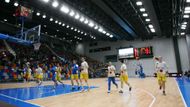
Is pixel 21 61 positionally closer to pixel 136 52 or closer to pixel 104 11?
pixel 104 11

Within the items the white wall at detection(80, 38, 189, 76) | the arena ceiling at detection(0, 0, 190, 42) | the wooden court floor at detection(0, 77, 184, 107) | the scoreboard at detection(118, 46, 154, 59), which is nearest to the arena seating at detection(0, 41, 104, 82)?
the arena ceiling at detection(0, 0, 190, 42)

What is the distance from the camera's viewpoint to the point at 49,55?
28391mm

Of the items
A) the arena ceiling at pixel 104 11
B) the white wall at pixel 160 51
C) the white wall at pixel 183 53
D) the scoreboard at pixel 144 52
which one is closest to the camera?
the arena ceiling at pixel 104 11

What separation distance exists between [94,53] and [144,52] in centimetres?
1115

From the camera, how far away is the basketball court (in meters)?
7.39

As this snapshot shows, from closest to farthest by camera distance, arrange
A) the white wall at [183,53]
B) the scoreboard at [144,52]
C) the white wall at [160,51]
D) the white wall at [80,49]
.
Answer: the white wall at [183,53], the white wall at [160,51], the scoreboard at [144,52], the white wall at [80,49]

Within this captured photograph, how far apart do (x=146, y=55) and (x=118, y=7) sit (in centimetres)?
1721

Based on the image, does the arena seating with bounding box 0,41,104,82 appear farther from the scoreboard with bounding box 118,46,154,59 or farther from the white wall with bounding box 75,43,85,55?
the white wall with bounding box 75,43,85,55

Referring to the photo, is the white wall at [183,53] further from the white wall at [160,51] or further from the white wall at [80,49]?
the white wall at [80,49]

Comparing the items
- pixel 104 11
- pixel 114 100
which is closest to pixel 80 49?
pixel 104 11

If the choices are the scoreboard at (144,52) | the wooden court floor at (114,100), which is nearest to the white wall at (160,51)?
the scoreboard at (144,52)

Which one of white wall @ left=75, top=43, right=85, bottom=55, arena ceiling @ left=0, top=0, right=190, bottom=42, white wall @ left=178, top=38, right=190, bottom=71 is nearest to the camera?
arena ceiling @ left=0, top=0, right=190, bottom=42

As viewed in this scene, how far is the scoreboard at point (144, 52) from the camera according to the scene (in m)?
30.6

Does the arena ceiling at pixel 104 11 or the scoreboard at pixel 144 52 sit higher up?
the arena ceiling at pixel 104 11
